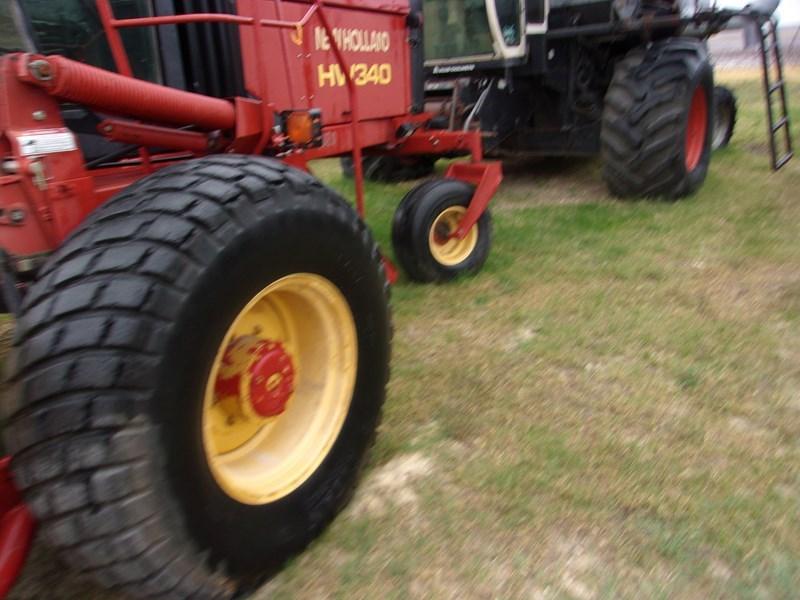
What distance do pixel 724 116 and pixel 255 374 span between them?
24.8 feet

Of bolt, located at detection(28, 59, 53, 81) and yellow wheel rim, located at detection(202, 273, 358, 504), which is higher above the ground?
bolt, located at detection(28, 59, 53, 81)

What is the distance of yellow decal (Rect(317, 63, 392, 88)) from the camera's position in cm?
325

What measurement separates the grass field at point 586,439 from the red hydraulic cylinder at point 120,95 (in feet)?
4.36

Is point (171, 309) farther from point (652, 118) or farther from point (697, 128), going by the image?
point (697, 128)

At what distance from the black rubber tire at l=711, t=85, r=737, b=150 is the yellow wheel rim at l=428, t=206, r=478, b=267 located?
455cm

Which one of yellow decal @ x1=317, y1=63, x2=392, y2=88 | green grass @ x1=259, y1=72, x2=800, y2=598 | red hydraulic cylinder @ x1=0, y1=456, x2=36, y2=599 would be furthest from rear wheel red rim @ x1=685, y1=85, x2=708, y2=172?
red hydraulic cylinder @ x1=0, y1=456, x2=36, y2=599

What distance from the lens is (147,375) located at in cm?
146

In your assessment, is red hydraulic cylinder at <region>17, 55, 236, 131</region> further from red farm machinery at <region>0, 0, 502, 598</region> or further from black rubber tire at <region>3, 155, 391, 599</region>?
black rubber tire at <region>3, 155, 391, 599</region>

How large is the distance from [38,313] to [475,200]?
3.14m

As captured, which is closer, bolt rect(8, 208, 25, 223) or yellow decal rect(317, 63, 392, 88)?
bolt rect(8, 208, 25, 223)

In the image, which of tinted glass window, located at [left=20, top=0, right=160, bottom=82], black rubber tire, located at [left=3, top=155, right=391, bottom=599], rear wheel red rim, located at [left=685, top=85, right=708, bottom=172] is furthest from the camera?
rear wheel red rim, located at [left=685, top=85, right=708, bottom=172]

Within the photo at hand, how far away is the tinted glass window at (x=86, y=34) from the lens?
2156mm

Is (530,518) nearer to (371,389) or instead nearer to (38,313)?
(371,389)

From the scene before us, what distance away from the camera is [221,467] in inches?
74.4
